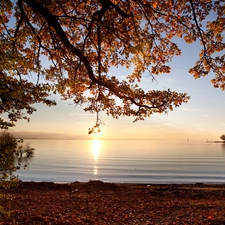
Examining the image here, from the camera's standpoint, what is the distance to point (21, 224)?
8.27 metres

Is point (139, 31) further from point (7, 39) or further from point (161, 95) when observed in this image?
point (7, 39)

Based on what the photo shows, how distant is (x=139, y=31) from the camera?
34.7ft

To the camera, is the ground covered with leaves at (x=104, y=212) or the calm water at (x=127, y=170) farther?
the calm water at (x=127, y=170)

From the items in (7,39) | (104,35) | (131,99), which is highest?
(104,35)

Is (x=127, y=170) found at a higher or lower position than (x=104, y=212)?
higher

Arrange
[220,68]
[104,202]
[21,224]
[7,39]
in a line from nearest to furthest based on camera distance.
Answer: [7,39] → [21,224] → [220,68] → [104,202]

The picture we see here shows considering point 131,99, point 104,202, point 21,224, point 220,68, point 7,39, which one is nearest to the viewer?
point 7,39

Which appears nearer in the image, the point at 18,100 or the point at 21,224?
the point at 18,100

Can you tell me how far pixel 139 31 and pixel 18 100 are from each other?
20.2ft

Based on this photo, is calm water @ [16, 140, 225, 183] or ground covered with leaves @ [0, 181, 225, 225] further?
calm water @ [16, 140, 225, 183]

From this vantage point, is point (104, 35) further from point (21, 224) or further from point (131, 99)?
point (21, 224)

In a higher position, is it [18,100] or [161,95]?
[161,95]

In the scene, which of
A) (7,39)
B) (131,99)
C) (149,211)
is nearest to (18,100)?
(7,39)

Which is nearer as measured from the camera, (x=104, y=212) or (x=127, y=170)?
(x=104, y=212)
